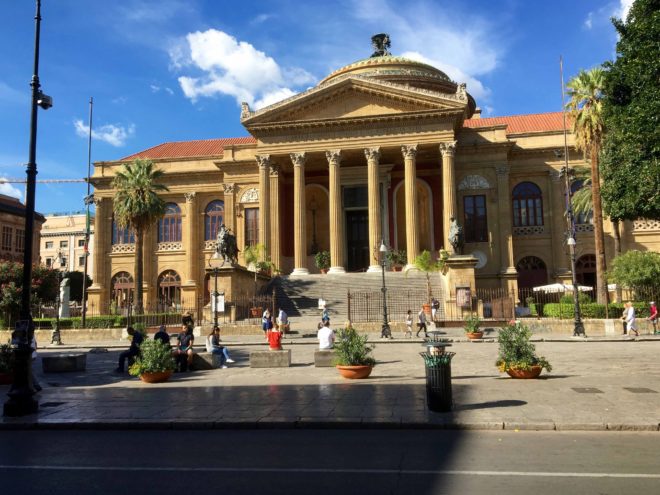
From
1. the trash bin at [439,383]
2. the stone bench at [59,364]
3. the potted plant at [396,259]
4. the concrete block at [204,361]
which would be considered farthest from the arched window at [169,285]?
the trash bin at [439,383]

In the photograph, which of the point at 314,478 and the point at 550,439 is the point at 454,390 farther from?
the point at 314,478

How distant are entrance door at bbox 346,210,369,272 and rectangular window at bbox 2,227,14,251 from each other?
156ft

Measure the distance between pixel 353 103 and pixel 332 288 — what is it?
44.4 feet

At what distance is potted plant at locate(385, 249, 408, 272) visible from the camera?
128 feet

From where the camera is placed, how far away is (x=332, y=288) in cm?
3538

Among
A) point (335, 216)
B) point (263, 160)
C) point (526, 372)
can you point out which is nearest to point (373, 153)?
point (335, 216)

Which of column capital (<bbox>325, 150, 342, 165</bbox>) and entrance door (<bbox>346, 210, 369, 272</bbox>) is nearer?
column capital (<bbox>325, 150, 342, 165</bbox>)

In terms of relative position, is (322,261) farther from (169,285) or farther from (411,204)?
(169,285)

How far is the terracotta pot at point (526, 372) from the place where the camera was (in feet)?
41.3

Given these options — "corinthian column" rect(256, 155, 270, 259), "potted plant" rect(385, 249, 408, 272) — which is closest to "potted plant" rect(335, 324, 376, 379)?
"potted plant" rect(385, 249, 408, 272)

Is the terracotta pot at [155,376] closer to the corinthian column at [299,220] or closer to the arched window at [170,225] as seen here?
the corinthian column at [299,220]

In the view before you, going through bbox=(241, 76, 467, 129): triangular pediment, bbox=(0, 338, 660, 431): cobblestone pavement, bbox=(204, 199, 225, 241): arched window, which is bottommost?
bbox=(0, 338, 660, 431): cobblestone pavement

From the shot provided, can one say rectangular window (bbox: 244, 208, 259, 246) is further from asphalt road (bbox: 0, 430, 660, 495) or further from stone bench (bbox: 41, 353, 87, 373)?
asphalt road (bbox: 0, 430, 660, 495)

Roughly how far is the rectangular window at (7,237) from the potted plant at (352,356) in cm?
6835
